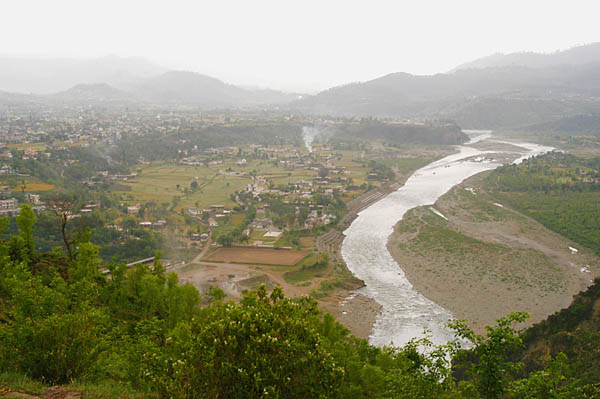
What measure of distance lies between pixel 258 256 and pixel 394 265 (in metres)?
10.9

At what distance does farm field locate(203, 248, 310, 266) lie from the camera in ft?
105

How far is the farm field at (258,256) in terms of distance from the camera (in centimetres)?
3198

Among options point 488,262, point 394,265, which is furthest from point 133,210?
point 488,262

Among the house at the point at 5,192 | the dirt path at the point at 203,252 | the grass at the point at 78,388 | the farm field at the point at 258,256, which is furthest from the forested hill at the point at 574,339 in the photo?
the house at the point at 5,192

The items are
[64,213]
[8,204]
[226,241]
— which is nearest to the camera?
[64,213]

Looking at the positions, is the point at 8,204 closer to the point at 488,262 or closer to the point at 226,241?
the point at 226,241

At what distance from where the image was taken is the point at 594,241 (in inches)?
1374

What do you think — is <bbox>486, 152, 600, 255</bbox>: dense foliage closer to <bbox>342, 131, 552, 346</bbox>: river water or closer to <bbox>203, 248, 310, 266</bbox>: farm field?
<bbox>342, 131, 552, 346</bbox>: river water

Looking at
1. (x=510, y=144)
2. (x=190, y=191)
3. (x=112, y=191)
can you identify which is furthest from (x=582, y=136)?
(x=112, y=191)

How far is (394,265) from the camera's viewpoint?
1294 inches

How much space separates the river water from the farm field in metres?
4.52

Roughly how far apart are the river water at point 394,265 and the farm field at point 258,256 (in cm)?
452

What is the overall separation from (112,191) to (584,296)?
4510cm

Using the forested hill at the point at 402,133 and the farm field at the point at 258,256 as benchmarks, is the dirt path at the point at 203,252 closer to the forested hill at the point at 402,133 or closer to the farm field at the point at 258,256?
the farm field at the point at 258,256
